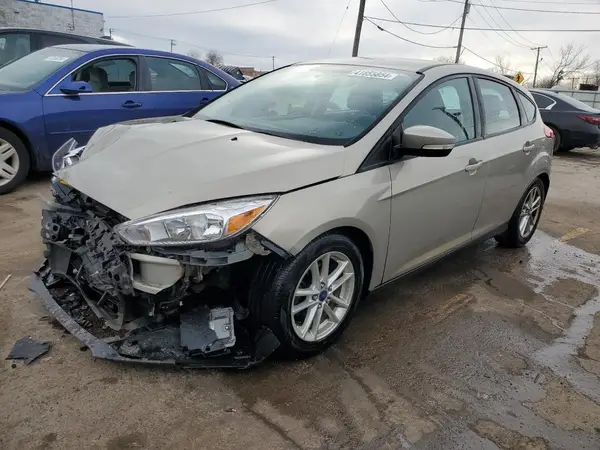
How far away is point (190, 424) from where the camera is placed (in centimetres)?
232

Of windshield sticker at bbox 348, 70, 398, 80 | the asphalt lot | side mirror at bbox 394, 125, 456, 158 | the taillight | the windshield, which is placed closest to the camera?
the asphalt lot

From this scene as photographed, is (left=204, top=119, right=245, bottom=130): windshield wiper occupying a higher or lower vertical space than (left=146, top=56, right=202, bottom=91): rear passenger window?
lower

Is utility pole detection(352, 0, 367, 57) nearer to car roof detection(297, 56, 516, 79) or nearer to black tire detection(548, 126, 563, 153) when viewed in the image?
black tire detection(548, 126, 563, 153)

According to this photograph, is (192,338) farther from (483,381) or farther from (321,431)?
(483,381)

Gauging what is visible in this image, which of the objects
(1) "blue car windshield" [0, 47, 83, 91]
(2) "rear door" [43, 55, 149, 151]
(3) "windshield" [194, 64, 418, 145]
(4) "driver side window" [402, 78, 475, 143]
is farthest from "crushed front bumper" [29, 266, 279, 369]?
(1) "blue car windshield" [0, 47, 83, 91]

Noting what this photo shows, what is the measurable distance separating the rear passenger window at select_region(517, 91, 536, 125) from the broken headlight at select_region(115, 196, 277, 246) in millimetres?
3247

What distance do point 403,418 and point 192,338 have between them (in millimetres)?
1083

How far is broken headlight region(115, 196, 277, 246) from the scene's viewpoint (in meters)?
2.36

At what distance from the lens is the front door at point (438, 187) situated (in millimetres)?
3143

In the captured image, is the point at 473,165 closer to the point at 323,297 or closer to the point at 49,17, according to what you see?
the point at 323,297

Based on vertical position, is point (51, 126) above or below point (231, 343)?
above

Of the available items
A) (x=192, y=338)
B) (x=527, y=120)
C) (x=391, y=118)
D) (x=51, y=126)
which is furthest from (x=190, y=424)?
(x=51, y=126)

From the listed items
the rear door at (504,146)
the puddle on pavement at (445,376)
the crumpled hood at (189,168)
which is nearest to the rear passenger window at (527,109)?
the rear door at (504,146)

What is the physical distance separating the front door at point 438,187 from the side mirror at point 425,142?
12 cm
